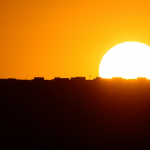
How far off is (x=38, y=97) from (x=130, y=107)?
4.30 meters

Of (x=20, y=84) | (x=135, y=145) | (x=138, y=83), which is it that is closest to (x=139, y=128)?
(x=135, y=145)

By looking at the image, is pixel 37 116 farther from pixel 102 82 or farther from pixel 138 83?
pixel 138 83

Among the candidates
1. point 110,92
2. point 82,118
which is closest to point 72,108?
point 82,118

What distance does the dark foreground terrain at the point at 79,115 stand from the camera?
19.6 meters

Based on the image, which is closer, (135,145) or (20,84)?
(135,145)

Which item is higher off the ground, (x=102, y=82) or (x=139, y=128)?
(x=102, y=82)

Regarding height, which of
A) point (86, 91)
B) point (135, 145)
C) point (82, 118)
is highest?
point (86, 91)

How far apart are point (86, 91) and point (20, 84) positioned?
3.22 metres

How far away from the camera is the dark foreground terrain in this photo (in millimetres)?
19578

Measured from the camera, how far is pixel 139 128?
19.5m

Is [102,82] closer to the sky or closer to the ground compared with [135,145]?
closer to the sky

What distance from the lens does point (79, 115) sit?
1984 cm

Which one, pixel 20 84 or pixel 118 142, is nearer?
pixel 118 142

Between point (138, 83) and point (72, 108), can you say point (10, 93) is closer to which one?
point (72, 108)
